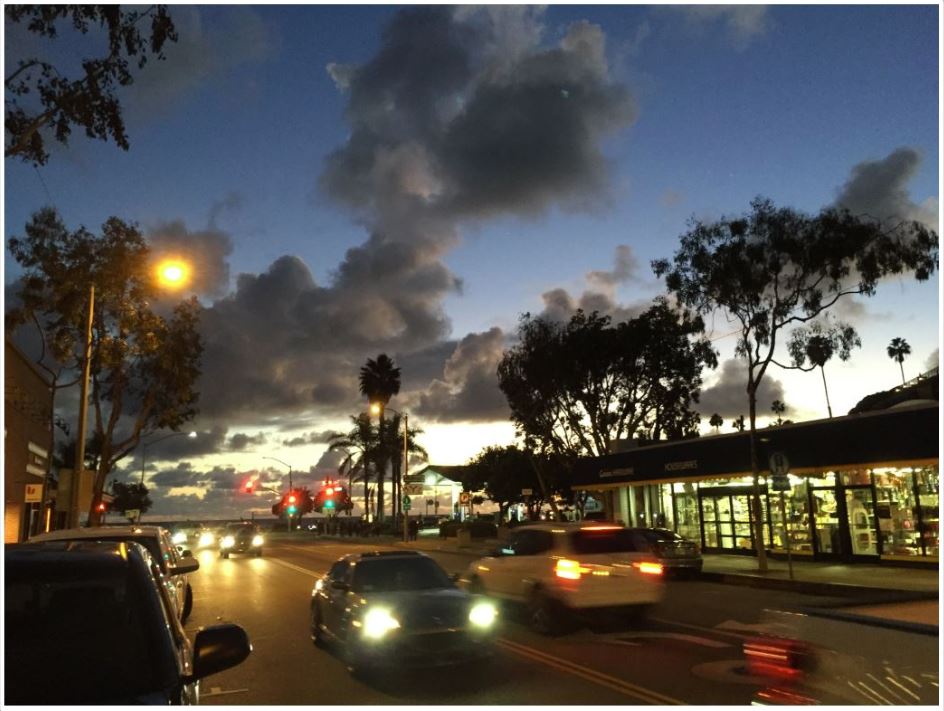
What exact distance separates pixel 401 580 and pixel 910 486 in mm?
19819

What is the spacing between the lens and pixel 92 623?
13.6ft

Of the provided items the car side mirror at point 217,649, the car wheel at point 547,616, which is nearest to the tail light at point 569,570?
the car wheel at point 547,616

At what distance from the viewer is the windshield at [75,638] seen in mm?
3902

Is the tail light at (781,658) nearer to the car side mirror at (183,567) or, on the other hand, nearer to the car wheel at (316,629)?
the car wheel at (316,629)

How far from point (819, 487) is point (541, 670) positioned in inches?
821

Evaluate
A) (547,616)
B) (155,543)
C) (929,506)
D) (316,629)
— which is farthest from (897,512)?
(155,543)

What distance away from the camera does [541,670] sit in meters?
9.65

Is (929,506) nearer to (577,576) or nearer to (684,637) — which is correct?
(684,637)

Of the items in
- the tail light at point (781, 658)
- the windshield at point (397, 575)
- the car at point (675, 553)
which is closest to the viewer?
the tail light at point (781, 658)

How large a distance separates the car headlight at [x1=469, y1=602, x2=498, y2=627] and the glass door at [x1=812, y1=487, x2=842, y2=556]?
2069 centimetres

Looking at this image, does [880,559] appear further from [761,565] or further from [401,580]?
[401,580]

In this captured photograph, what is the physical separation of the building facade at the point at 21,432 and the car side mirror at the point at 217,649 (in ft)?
98.8

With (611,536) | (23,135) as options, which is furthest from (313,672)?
(23,135)

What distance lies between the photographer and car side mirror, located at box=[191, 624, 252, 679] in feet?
14.3
